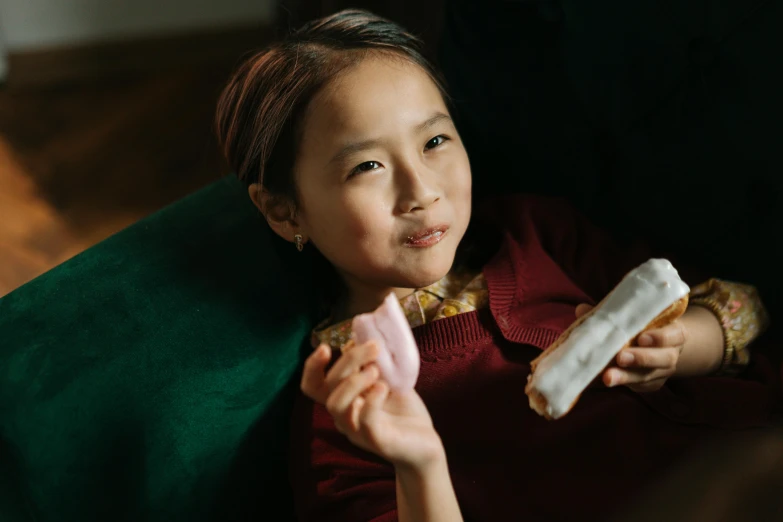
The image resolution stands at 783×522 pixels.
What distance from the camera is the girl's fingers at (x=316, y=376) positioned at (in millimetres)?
870

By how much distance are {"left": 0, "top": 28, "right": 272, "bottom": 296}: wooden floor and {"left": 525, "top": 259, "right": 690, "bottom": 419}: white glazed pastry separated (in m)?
1.74

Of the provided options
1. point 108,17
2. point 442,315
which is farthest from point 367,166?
point 108,17

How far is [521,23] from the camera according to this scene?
4.29ft

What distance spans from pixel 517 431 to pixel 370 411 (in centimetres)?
35

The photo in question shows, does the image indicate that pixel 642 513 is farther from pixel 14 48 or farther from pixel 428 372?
pixel 14 48

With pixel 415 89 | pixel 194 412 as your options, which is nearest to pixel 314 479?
pixel 194 412

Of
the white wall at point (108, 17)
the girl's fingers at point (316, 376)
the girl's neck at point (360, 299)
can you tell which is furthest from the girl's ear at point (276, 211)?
the white wall at point (108, 17)

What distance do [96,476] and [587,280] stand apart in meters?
0.81

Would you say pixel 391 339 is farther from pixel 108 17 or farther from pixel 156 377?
pixel 108 17

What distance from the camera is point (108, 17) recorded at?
2.84 m

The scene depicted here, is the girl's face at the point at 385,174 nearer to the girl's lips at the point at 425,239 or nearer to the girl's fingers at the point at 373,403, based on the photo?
the girl's lips at the point at 425,239

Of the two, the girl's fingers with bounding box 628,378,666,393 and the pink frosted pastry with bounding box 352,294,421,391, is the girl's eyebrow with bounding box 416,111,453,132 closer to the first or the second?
the pink frosted pastry with bounding box 352,294,421,391

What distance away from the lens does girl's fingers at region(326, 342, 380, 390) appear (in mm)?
828

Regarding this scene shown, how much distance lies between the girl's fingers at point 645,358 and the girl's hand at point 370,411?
0.26 m
